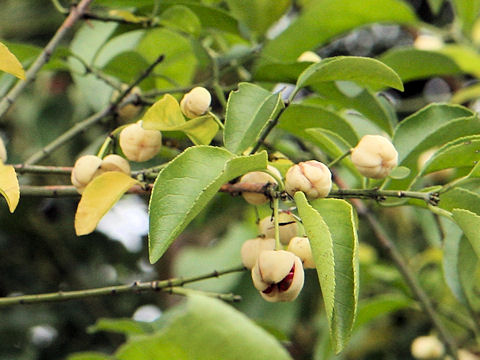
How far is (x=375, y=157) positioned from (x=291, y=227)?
12 centimetres

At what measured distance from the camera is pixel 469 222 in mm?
687

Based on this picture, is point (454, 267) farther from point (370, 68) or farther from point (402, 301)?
point (370, 68)

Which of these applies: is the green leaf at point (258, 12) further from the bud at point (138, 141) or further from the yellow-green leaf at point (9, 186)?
the yellow-green leaf at point (9, 186)

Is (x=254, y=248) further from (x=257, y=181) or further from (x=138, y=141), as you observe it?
(x=138, y=141)

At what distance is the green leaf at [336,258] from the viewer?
0.62m

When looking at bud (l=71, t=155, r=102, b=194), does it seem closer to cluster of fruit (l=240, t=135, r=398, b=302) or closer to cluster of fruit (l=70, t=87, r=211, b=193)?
cluster of fruit (l=70, t=87, r=211, b=193)

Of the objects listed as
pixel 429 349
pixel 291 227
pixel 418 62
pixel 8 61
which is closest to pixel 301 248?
pixel 291 227

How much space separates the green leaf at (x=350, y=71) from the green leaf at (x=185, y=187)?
0.14 meters

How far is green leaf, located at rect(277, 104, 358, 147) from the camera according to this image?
0.91 m

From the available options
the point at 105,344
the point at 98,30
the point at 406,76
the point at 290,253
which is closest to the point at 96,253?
the point at 105,344

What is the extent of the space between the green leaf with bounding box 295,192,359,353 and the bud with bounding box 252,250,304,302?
56mm

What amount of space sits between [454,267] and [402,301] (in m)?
0.29

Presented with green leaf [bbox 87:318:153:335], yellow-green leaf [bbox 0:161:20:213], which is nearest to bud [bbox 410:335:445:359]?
green leaf [bbox 87:318:153:335]

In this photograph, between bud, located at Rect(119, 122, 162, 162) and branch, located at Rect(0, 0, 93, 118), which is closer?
bud, located at Rect(119, 122, 162, 162)
